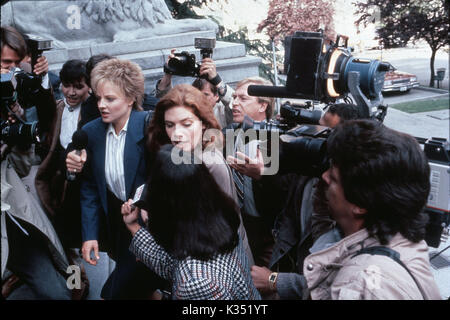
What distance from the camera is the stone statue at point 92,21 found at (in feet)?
16.1

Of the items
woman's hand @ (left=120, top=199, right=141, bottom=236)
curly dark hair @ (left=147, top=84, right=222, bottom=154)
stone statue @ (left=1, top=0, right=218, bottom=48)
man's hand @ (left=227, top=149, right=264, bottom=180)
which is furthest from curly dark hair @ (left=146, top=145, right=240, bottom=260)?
stone statue @ (left=1, top=0, right=218, bottom=48)

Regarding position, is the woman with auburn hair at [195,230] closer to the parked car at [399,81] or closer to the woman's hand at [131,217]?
the woman's hand at [131,217]

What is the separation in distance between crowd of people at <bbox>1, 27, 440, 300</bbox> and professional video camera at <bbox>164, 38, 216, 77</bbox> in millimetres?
96

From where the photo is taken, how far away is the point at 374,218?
1.28 m

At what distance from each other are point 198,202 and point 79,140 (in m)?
1.01

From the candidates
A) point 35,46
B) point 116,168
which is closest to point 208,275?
point 116,168

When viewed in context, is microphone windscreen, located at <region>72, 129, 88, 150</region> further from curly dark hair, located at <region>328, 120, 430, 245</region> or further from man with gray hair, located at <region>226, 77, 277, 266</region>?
curly dark hair, located at <region>328, 120, 430, 245</region>

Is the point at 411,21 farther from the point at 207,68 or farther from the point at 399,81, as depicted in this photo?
the point at 399,81

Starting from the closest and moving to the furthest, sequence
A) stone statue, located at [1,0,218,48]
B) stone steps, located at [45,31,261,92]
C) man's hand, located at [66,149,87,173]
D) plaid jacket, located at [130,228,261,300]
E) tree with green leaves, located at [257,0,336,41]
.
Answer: plaid jacket, located at [130,228,261,300], man's hand, located at [66,149,87,173], tree with green leaves, located at [257,0,336,41], stone steps, located at [45,31,261,92], stone statue, located at [1,0,218,48]

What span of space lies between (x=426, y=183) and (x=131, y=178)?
1.49 m

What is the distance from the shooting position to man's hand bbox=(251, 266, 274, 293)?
1771 millimetres

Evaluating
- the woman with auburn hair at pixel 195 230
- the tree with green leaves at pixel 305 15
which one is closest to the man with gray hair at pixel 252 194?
the woman with auburn hair at pixel 195 230
